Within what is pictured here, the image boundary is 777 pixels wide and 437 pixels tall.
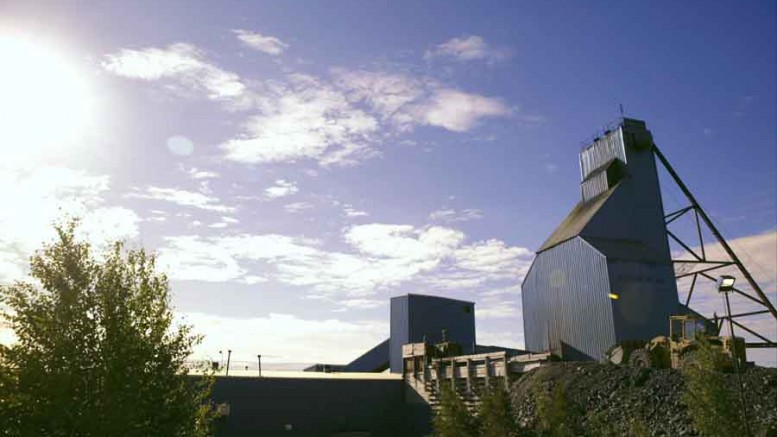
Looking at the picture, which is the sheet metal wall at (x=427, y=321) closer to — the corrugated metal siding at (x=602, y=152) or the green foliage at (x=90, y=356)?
the corrugated metal siding at (x=602, y=152)

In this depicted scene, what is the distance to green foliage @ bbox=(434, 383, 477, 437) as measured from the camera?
66.8 feet

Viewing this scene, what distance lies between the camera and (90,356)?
1133 cm

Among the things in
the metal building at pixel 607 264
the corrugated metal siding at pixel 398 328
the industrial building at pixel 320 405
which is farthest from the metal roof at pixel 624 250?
the corrugated metal siding at pixel 398 328

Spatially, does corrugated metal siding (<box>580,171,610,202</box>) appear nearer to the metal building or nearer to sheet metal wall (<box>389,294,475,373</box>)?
the metal building

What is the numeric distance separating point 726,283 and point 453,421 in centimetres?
1025

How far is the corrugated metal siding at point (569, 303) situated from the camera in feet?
113

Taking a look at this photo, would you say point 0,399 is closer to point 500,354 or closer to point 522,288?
point 500,354

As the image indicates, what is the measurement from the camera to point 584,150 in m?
45.0

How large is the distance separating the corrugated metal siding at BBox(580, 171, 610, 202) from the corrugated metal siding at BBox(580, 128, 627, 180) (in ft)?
3.75

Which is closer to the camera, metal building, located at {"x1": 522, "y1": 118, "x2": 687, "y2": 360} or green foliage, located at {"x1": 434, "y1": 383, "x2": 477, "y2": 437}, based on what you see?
green foliage, located at {"x1": 434, "y1": 383, "x2": 477, "y2": 437}

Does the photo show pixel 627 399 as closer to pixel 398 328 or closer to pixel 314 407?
pixel 314 407

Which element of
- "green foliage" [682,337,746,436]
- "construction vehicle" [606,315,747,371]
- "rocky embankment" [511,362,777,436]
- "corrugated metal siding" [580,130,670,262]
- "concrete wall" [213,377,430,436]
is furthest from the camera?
"corrugated metal siding" [580,130,670,262]

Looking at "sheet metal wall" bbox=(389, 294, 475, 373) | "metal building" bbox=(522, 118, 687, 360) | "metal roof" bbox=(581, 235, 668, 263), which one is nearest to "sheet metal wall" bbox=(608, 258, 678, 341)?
"metal building" bbox=(522, 118, 687, 360)

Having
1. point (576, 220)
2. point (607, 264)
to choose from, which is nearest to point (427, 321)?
point (576, 220)
